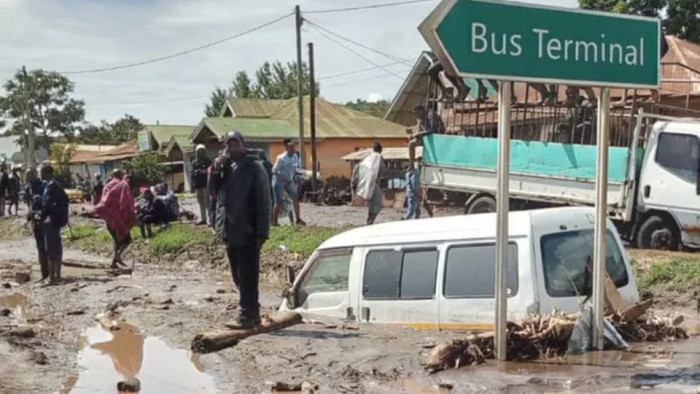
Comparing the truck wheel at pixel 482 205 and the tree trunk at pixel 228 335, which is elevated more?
the truck wheel at pixel 482 205

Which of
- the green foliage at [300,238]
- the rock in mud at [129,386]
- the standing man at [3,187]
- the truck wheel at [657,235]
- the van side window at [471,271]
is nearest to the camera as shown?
the rock in mud at [129,386]

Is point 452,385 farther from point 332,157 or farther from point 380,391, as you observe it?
point 332,157

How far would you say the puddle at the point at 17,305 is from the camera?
11.2 m

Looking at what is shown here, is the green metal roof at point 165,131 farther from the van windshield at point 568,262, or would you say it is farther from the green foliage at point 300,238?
the van windshield at point 568,262

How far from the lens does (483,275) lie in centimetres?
770

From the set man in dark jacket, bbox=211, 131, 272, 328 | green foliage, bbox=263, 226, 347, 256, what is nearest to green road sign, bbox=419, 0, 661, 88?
man in dark jacket, bbox=211, 131, 272, 328

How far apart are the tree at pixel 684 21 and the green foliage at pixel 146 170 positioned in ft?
75.7

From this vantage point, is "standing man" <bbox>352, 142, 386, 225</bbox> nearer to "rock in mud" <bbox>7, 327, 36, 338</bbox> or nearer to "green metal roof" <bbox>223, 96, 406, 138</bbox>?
"rock in mud" <bbox>7, 327, 36, 338</bbox>

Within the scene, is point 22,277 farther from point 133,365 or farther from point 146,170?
point 146,170

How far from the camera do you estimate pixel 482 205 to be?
655 inches

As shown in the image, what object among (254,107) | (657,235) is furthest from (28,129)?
(657,235)

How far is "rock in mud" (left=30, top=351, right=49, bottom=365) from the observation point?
7668mm

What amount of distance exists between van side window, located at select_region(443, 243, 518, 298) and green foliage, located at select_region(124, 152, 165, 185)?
112 ft

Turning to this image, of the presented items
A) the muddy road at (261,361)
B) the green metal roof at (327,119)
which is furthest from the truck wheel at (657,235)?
the green metal roof at (327,119)
